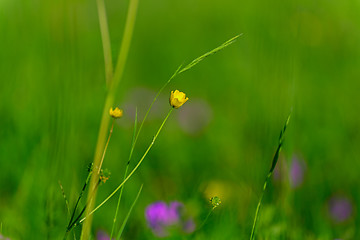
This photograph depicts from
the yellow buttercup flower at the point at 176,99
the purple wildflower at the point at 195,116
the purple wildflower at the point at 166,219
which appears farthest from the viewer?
the purple wildflower at the point at 195,116

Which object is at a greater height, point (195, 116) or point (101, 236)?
point (101, 236)

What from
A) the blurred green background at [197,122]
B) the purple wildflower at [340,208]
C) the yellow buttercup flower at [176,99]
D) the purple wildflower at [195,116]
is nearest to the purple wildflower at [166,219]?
the blurred green background at [197,122]

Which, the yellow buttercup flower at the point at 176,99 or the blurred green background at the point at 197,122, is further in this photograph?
the blurred green background at the point at 197,122

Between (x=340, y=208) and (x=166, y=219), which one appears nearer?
(x=166, y=219)

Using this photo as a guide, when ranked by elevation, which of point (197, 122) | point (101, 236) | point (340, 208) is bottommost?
point (197, 122)

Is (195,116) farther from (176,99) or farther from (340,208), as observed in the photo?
(176,99)

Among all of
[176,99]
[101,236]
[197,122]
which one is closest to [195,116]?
[197,122]

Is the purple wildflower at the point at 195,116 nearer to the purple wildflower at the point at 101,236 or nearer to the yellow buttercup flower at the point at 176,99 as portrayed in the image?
the purple wildflower at the point at 101,236
